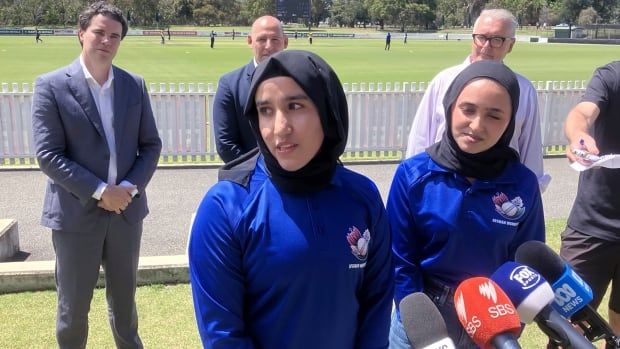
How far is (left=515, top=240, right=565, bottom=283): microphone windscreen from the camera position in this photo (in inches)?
66.1

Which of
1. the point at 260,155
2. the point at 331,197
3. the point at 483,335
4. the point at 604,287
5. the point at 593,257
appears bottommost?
the point at 604,287

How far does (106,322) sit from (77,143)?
1.62m

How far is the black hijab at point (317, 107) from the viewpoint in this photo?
1714mm

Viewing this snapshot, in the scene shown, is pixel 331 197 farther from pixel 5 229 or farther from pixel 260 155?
pixel 5 229

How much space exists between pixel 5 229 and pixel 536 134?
4.67 m

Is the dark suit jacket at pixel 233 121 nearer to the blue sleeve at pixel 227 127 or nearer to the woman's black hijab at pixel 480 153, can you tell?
the blue sleeve at pixel 227 127

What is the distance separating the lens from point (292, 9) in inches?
3947

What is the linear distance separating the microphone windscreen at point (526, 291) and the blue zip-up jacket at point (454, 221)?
828 millimetres

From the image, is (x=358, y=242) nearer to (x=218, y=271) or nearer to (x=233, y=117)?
(x=218, y=271)

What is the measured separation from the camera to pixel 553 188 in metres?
8.67

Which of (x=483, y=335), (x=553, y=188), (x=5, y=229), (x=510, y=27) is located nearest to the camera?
(x=483, y=335)

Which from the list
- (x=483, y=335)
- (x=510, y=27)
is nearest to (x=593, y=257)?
(x=510, y=27)

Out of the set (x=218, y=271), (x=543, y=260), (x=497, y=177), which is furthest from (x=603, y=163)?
(x=218, y=271)

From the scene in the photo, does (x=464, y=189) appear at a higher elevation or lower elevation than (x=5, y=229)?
higher
